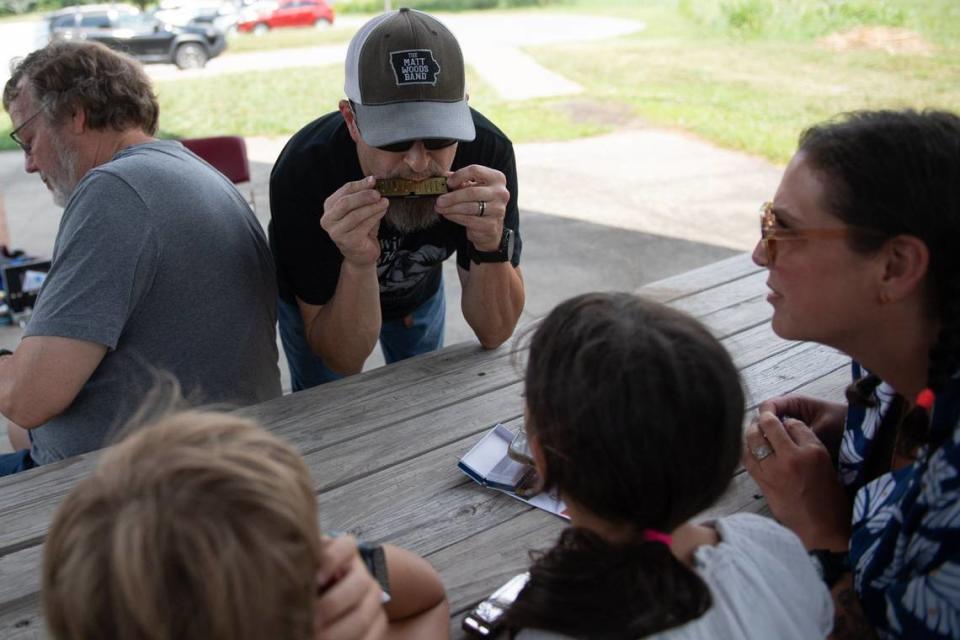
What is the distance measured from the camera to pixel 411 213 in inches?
97.2

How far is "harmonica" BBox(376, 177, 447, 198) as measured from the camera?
7.54 feet

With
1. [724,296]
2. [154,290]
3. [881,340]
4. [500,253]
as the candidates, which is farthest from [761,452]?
[154,290]

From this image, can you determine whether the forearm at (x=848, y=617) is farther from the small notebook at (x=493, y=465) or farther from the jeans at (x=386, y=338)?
the jeans at (x=386, y=338)

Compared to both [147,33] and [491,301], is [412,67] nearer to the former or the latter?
[491,301]

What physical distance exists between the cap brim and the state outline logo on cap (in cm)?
6

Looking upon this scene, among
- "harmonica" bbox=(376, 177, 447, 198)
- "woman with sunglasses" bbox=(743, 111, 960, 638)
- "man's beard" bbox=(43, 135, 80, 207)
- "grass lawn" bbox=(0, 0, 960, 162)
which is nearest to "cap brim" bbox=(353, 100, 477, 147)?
"harmonica" bbox=(376, 177, 447, 198)

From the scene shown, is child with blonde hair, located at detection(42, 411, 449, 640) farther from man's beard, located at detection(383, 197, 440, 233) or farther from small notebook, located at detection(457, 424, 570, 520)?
man's beard, located at detection(383, 197, 440, 233)

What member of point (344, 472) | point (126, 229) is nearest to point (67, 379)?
point (126, 229)

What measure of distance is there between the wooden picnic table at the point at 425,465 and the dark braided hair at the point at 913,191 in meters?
0.38

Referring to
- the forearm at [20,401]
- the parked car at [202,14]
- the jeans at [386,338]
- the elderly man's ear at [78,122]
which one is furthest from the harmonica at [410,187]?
the parked car at [202,14]

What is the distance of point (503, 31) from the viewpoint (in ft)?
68.5

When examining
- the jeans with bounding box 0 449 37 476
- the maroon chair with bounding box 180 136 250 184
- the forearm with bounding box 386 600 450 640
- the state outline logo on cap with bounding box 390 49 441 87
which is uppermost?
the state outline logo on cap with bounding box 390 49 441 87

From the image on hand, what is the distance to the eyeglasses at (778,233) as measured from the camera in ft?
A: 4.95

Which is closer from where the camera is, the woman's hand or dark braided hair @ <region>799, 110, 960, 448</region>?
dark braided hair @ <region>799, 110, 960, 448</region>
